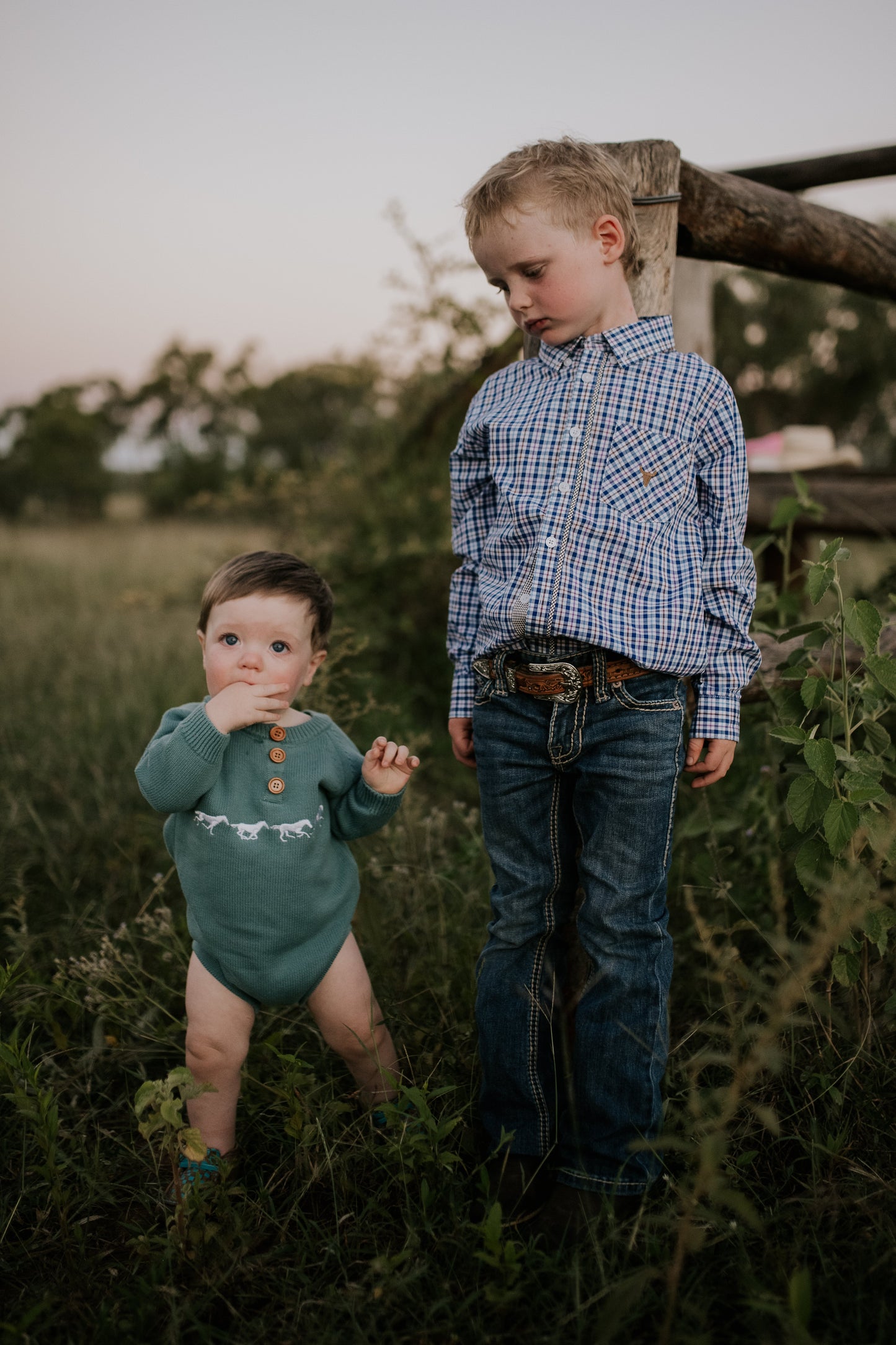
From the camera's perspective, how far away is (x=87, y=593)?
7.99 m

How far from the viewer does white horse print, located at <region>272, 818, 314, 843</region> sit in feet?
6.06

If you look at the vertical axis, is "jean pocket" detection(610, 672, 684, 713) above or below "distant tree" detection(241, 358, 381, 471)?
above

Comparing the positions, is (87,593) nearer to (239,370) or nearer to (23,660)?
(23,660)

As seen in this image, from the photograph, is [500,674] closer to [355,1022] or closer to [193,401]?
[355,1022]

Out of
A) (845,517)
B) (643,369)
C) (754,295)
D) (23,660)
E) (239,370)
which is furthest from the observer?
(239,370)

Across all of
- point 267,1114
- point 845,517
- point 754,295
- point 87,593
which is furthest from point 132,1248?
point 754,295

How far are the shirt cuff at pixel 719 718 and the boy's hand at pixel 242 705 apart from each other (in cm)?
90

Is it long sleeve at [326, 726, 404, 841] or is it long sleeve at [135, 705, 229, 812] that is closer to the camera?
long sleeve at [135, 705, 229, 812]

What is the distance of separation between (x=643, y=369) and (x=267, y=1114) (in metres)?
1.86

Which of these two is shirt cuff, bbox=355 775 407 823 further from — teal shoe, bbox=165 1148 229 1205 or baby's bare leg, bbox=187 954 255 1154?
teal shoe, bbox=165 1148 229 1205

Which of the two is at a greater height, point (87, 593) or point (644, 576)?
point (644, 576)

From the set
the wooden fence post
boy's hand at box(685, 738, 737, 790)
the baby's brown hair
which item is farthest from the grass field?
the wooden fence post

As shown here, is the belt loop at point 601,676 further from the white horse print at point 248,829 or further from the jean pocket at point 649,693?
the white horse print at point 248,829

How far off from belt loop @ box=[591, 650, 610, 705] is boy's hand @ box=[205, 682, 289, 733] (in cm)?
65
